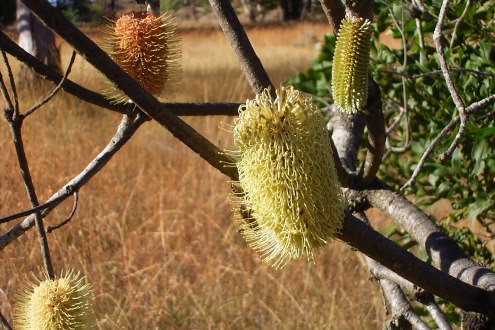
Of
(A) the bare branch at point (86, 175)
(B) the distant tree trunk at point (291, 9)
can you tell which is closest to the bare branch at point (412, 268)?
(A) the bare branch at point (86, 175)

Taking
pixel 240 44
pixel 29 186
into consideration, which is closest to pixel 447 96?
pixel 240 44

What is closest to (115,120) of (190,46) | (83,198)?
(83,198)

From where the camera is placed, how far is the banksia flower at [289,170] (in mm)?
686

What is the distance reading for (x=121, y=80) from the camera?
2.08 feet

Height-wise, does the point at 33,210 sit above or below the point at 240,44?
below

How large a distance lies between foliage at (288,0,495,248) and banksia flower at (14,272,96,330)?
0.93 m

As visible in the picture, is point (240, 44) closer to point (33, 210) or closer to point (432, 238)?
point (33, 210)

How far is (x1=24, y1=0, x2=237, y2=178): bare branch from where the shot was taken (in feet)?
1.86

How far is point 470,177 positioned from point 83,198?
221cm

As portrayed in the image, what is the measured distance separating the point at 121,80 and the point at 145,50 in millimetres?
287

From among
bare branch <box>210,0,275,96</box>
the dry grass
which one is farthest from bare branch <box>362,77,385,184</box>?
the dry grass

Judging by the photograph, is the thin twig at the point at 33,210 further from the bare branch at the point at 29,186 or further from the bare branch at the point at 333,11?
the bare branch at the point at 333,11

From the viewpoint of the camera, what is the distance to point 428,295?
1.20 meters

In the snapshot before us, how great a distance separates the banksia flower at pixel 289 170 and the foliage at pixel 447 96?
2.89 ft
